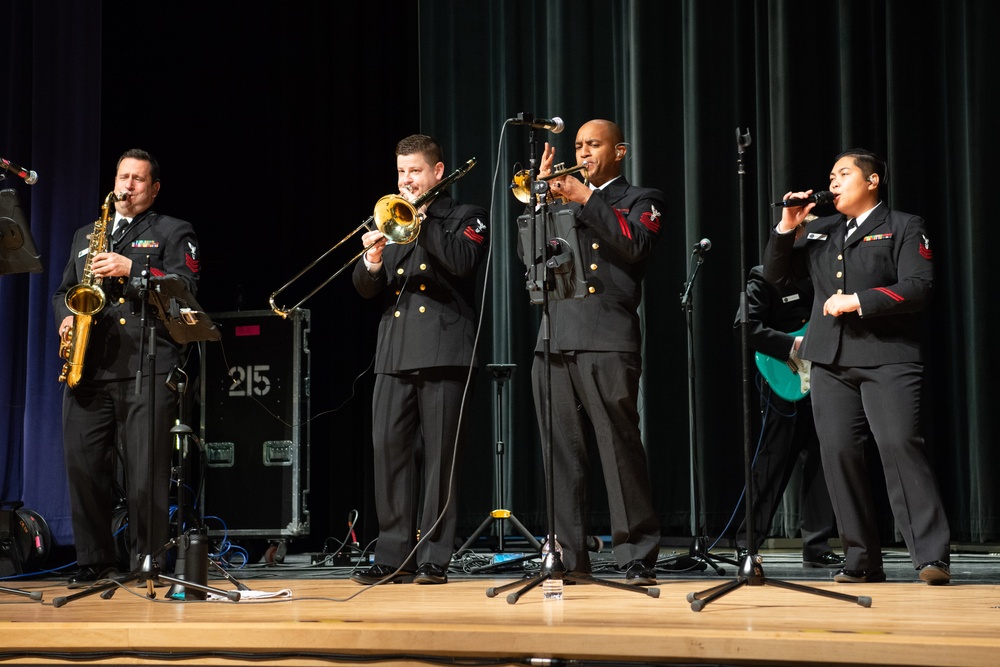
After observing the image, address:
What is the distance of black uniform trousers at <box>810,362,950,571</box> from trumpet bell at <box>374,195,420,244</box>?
1831mm

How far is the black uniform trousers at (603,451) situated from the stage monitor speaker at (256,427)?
227 centimetres

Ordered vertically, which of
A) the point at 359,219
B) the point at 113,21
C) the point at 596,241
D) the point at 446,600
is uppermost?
the point at 113,21

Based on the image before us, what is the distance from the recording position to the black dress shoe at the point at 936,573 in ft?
13.6

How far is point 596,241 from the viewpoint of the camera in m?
4.23

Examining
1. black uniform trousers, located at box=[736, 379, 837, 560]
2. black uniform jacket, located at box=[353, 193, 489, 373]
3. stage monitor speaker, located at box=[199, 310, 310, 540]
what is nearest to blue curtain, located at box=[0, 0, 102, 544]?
stage monitor speaker, located at box=[199, 310, 310, 540]

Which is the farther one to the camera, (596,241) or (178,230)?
(178,230)

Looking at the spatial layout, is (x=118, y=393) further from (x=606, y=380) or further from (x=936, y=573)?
(x=936, y=573)

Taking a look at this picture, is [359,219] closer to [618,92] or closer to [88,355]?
[618,92]

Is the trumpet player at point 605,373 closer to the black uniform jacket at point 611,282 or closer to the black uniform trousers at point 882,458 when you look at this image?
the black uniform jacket at point 611,282

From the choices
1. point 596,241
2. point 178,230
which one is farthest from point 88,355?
point 596,241

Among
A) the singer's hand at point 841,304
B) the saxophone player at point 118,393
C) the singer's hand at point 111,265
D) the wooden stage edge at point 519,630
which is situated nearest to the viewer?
the wooden stage edge at point 519,630

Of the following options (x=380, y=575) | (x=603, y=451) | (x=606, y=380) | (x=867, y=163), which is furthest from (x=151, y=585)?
(x=867, y=163)

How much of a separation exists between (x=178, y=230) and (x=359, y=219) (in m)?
2.04

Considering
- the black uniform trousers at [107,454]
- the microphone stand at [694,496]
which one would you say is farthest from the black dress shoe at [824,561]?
the black uniform trousers at [107,454]
